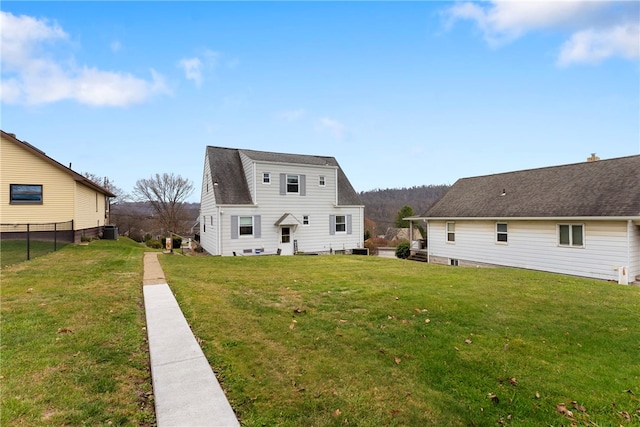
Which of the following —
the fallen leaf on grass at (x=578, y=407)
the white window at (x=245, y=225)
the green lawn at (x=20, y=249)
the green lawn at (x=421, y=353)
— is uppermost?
the white window at (x=245, y=225)

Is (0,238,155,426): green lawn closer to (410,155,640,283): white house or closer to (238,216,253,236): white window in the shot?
(238,216,253,236): white window

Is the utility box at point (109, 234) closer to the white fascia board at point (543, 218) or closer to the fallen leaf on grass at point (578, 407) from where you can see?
the white fascia board at point (543, 218)

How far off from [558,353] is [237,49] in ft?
55.4

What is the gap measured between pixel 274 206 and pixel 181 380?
16.6m

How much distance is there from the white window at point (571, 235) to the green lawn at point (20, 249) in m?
21.2

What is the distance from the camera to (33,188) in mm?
15453

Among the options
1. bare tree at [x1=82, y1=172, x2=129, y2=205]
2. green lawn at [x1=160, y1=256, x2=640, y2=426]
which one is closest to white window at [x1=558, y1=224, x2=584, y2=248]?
green lawn at [x1=160, y1=256, x2=640, y2=426]

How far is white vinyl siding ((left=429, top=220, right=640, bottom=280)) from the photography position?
1217 cm

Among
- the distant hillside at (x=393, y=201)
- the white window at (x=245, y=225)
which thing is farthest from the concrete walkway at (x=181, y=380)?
the distant hillside at (x=393, y=201)

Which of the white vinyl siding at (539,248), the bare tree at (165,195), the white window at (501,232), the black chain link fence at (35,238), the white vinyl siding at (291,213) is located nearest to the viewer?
the white vinyl siding at (539,248)

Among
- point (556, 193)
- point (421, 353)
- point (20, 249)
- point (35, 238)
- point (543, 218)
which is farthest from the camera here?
point (35, 238)

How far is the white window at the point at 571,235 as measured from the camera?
13.1 m

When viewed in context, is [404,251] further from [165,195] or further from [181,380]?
[165,195]

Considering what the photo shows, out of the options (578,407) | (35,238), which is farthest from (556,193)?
(35,238)
